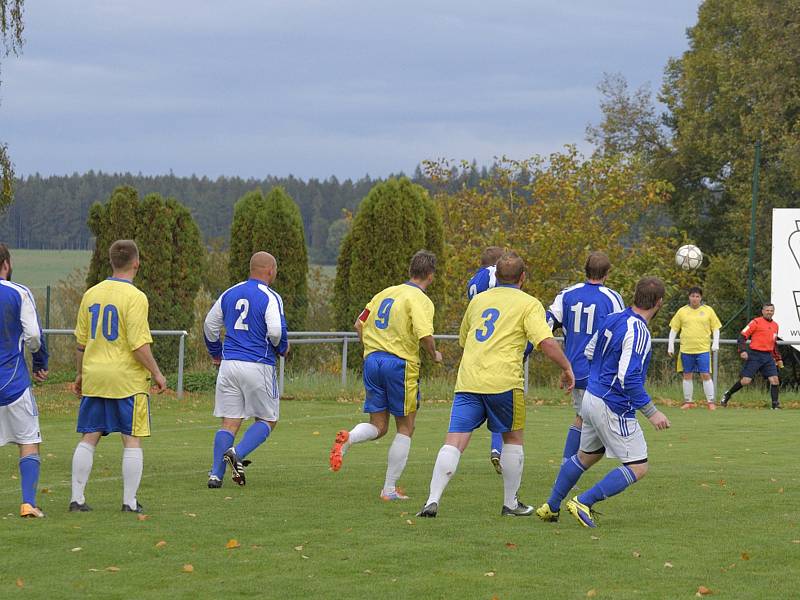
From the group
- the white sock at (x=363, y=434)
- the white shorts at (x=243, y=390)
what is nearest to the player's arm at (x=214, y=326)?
the white shorts at (x=243, y=390)

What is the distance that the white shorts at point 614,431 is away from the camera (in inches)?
344

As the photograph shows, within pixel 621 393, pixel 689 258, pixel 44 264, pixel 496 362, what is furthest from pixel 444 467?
pixel 44 264

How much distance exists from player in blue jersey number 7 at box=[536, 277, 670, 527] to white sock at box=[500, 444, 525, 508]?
0.56 metres

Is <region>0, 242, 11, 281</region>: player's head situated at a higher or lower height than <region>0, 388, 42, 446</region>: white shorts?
higher

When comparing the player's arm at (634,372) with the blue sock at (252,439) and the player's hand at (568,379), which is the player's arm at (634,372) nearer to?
the player's hand at (568,379)

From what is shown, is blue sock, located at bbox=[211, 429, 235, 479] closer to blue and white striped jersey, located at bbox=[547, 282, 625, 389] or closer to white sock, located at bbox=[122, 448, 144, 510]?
white sock, located at bbox=[122, 448, 144, 510]

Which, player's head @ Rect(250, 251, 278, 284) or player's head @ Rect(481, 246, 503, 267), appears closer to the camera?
player's head @ Rect(250, 251, 278, 284)

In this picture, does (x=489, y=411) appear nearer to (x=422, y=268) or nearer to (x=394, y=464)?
(x=394, y=464)

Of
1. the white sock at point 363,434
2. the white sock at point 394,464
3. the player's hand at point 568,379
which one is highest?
the player's hand at point 568,379

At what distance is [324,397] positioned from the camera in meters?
23.3

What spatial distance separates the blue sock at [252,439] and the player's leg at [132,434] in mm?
1724

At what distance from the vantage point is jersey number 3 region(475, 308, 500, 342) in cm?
912

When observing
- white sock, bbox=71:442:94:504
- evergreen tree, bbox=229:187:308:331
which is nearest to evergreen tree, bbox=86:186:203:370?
evergreen tree, bbox=229:187:308:331

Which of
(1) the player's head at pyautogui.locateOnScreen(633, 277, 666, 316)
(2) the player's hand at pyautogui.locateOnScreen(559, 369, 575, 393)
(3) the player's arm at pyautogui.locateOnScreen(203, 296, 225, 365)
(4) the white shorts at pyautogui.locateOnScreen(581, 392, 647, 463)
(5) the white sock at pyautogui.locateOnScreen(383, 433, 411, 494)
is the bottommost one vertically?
(5) the white sock at pyautogui.locateOnScreen(383, 433, 411, 494)
